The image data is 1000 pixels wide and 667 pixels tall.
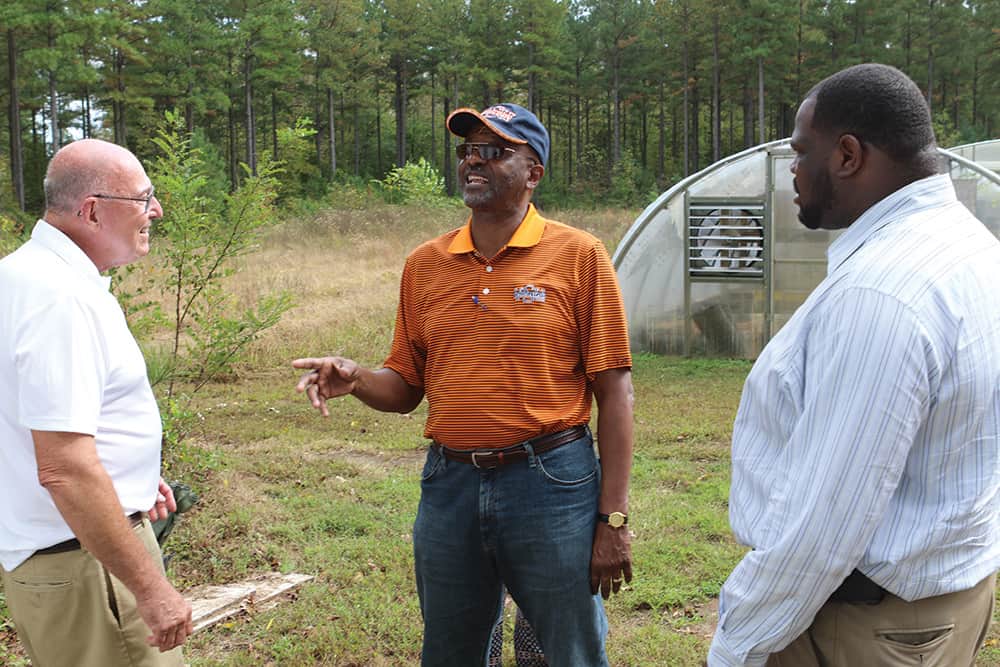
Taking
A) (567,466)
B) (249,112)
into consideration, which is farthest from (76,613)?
(249,112)

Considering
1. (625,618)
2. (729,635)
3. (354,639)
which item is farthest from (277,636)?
(729,635)

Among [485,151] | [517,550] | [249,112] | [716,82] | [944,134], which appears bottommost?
[517,550]

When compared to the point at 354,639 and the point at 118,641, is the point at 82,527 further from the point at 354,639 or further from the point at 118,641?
the point at 354,639

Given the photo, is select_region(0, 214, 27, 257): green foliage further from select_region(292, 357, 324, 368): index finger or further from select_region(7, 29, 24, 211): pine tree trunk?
select_region(7, 29, 24, 211): pine tree trunk

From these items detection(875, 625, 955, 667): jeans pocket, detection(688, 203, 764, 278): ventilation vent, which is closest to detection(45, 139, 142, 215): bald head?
detection(875, 625, 955, 667): jeans pocket

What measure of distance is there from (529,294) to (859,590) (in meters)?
1.27

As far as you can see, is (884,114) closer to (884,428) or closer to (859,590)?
(884,428)

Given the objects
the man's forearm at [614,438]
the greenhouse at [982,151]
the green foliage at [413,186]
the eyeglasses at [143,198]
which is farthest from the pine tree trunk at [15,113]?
the man's forearm at [614,438]

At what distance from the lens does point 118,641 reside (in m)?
2.29

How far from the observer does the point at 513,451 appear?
2629mm

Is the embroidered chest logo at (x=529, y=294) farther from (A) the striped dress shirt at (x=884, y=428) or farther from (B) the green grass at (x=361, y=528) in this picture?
(B) the green grass at (x=361, y=528)

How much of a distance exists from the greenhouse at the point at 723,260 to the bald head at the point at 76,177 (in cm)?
922

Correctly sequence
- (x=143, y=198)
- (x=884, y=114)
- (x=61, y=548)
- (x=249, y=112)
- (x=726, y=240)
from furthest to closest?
(x=249, y=112) < (x=726, y=240) < (x=143, y=198) < (x=61, y=548) < (x=884, y=114)

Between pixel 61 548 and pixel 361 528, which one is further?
pixel 361 528
